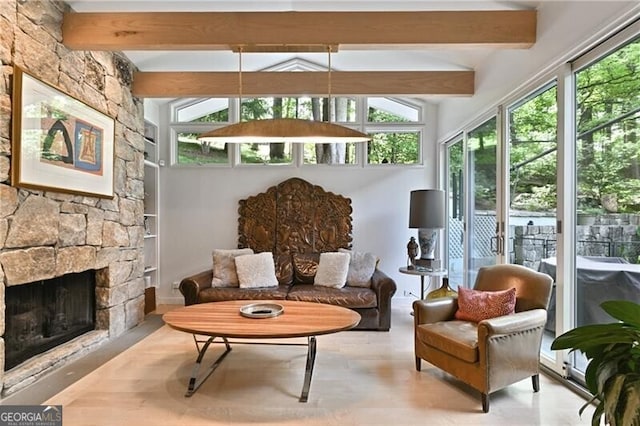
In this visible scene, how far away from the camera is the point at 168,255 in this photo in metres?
5.73

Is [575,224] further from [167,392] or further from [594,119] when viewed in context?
[167,392]

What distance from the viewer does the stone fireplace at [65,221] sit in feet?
8.93

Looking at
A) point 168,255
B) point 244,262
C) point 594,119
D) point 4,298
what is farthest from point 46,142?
point 594,119

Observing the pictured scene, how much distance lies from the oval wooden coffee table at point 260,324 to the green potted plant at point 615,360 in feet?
4.99

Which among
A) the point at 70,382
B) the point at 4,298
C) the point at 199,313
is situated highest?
the point at 4,298

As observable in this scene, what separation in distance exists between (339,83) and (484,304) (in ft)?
8.94

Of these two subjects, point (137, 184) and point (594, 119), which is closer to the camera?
point (594, 119)

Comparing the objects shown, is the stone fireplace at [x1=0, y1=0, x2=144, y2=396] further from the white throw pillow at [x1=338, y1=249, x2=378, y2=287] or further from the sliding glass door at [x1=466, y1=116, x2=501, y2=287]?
the sliding glass door at [x1=466, y1=116, x2=501, y2=287]

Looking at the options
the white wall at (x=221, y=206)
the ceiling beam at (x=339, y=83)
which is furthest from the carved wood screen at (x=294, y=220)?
the ceiling beam at (x=339, y=83)

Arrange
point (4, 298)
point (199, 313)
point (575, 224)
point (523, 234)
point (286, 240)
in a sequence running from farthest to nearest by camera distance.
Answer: point (286, 240), point (523, 234), point (199, 313), point (575, 224), point (4, 298)

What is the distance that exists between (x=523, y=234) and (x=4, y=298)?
412cm

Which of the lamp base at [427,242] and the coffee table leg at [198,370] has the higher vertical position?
the lamp base at [427,242]

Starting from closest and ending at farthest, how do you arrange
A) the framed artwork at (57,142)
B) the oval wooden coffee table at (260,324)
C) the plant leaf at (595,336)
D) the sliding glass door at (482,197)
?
the plant leaf at (595,336)
the oval wooden coffee table at (260,324)
the framed artwork at (57,142)
the sliding glass door at (482,197)

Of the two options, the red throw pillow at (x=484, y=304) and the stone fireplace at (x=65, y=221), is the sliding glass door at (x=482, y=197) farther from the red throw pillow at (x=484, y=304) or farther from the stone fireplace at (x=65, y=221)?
the stone fireplace at (x=65, y=221)
